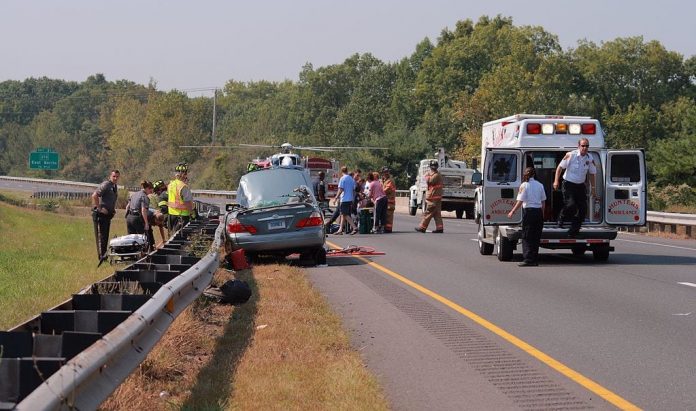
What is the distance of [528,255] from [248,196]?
5091 mm

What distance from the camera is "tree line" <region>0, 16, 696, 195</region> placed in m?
89.8

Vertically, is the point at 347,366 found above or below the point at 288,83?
below

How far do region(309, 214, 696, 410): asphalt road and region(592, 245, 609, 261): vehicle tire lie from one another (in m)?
0.17

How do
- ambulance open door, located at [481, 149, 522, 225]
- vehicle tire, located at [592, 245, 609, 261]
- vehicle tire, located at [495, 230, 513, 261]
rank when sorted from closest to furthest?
ambulance open door, located at [481, 149, 522, 225] < vehicle tire, located at [495, 230, 513, 261] < vehicle tire, located at [592, 245, 609, 261]

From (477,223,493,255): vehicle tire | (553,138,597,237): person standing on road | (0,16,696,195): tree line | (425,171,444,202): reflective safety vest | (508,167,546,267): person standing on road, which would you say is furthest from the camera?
(0,16,696,195): tree line

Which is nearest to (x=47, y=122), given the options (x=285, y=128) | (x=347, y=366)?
(x=285, y=128)

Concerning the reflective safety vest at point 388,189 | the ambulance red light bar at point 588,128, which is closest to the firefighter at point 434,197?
the reflective safety vest at point 388,189

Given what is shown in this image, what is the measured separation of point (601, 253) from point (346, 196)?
10301mm

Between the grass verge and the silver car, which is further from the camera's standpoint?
the silver car

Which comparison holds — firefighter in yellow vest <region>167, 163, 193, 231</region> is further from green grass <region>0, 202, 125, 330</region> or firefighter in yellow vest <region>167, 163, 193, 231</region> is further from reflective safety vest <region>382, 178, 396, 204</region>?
reflective safety vest <region>382, 178, 396, 204</region>

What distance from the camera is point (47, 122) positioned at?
521ft

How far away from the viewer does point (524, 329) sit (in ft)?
35.9

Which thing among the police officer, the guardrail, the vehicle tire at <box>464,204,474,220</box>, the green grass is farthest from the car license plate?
the vehicle tire at <box>464,204,474,220</box>

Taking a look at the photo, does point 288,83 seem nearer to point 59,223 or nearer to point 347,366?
point 59,223
